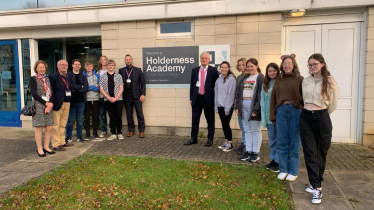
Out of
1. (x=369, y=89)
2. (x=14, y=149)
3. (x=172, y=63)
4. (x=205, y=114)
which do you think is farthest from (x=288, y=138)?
(x=14, y=149)

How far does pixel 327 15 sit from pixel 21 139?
8.21 m

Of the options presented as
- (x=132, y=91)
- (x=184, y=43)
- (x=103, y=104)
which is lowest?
(x=103, y=104)

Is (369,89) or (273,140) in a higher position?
(369,89)

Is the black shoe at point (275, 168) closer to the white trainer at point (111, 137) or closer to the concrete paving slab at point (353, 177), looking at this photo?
the concrete paving slab at point (353, 177)

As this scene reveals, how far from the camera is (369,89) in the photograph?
20.6ft

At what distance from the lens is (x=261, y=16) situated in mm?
6758

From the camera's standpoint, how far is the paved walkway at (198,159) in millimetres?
3795

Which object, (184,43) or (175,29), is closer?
(184,43)

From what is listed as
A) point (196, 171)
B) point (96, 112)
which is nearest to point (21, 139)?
point (96, 112)

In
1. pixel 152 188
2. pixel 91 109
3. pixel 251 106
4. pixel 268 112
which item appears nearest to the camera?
pixel 152 188

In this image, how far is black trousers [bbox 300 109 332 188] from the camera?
11.9 ft

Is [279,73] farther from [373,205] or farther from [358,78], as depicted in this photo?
[358,78]

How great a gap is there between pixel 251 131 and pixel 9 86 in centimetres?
807

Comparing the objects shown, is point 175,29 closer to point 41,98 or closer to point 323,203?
point 41,98
